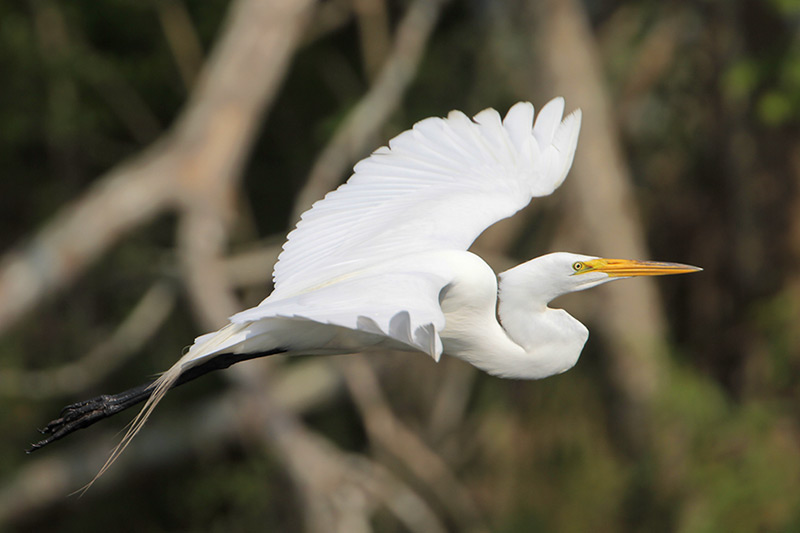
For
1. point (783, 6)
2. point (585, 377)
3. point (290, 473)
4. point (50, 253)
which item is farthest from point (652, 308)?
point (50, 253)

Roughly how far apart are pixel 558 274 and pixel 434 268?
42 cm

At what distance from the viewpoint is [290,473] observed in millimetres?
5309

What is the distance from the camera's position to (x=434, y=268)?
2648mm

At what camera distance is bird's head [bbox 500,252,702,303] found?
2879mm

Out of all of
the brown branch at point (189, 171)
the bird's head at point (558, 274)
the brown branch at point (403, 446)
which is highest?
the brown branch at point (189, 171)

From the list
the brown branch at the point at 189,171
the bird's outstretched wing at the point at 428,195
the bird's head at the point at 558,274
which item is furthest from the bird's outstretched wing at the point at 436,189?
the brown branch at the point at 189,171

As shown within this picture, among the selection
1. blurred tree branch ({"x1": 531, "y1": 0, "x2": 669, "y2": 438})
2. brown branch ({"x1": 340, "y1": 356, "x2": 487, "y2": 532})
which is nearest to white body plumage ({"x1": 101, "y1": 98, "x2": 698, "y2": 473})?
blurred tree branch ({"x1": 531, "y1": 0, "x2": 669, "y2": 438})

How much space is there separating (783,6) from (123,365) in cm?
493

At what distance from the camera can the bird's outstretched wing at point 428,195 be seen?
285cm

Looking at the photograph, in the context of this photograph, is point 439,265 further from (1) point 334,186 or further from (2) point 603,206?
(1) point 334,186

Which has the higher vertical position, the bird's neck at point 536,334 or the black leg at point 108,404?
the black leg at point 108,404

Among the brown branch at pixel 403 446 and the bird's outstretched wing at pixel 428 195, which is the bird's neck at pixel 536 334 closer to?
the bird's outstretched wing at pixel 428 195

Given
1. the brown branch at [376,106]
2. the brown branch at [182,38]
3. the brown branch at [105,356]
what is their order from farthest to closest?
the brown branch at [182,38]
the brown branch at [105,356]
the brown branch at [376,106]

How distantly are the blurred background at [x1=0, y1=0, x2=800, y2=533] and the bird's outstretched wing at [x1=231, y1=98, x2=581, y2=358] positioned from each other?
6.25ft
